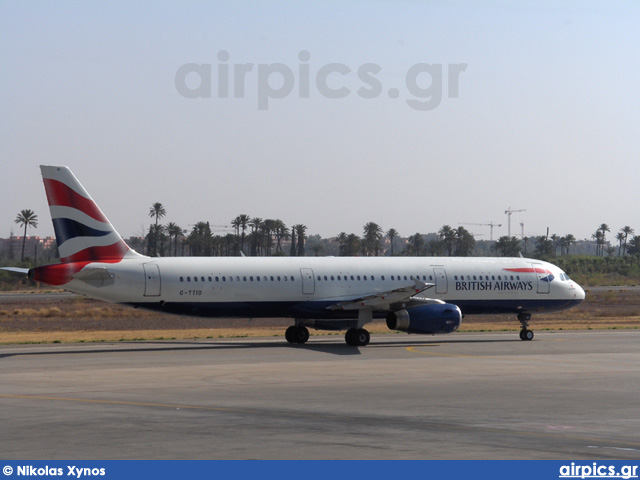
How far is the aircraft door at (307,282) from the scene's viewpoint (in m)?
39.1

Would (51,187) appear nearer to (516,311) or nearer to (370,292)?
(370,292)

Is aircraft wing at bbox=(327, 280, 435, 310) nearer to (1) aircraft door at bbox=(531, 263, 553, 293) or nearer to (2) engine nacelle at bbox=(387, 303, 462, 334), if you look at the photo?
(2) engine nacelle at bbox=(387, 303, 462, 334)

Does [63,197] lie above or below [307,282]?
above

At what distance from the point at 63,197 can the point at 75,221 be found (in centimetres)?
98

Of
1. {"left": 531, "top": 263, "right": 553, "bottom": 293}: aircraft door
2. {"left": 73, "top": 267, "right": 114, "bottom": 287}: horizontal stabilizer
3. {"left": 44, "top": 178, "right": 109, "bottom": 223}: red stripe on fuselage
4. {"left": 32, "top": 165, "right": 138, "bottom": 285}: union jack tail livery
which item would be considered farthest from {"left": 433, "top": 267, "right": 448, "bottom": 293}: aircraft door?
{"left": 44, "top": 178, "right": 109, "bottom": 223}: red stripe on fuselage

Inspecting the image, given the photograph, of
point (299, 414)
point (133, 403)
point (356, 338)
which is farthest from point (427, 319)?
point (299, 414)

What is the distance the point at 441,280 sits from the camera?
41.4m

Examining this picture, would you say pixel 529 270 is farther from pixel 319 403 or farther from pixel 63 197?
pixel 319 403

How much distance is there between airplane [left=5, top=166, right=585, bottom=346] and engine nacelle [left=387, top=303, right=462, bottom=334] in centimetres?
4

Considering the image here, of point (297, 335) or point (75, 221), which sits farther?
point (297, 335)

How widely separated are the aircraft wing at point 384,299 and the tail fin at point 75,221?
9.21 m

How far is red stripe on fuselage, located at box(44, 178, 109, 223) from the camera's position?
3472 centimetres

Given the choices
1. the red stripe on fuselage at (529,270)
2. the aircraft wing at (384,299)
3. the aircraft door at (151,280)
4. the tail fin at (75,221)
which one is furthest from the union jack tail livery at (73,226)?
the red stripe on fuselage at (529,270)

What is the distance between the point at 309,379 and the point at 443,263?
18458 mm
